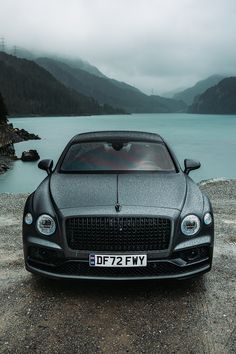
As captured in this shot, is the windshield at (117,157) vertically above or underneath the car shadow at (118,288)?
above

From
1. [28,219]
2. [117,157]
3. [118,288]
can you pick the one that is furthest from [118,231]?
[117,157]

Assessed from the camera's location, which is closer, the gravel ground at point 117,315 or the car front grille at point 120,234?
the gravel ground at point 117,315

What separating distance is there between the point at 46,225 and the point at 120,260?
87 cm

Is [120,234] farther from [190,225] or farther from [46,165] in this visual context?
[46,165]

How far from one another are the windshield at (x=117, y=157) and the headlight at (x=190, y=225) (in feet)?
4.33

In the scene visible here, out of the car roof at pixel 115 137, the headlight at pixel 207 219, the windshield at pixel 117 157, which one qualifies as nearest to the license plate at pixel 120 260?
the headlight at pixel 207 219

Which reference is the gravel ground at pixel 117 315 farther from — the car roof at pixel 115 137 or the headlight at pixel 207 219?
the car roof at pixel 115 137

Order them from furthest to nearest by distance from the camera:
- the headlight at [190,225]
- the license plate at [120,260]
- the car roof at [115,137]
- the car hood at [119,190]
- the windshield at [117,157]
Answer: the car roof at [115,137] → the windshield at [117,157] → the car hood at [119,190] → the headlight at [190,225] → the license plate at [120,260]

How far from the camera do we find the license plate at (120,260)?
434 cm

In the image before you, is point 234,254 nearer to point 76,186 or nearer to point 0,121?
point 76,186

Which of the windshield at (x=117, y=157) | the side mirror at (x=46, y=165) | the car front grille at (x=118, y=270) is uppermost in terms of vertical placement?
the windshield at (x=117, y=157)

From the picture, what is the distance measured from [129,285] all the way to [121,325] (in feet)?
3.06

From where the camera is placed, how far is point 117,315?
4.35 m

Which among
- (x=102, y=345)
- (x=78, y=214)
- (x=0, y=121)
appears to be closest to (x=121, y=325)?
(x=102, y=345)
